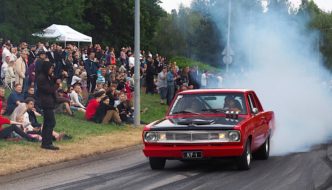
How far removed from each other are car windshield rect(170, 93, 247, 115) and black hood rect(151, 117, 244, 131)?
0.50 m

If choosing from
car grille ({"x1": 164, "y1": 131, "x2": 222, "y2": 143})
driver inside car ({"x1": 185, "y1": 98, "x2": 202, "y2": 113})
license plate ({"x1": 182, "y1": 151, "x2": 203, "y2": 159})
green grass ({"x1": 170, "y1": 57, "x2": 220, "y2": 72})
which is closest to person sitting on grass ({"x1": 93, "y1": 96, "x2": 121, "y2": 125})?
driver inside car ({"x1": 185, "y1": 98, "x2": 202, "y2": 113})

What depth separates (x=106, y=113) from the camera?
2256 cm

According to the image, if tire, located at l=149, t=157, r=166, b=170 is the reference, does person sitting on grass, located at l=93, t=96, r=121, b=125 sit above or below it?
above

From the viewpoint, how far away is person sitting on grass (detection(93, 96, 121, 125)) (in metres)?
22.3

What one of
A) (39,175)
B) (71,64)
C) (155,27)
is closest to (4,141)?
(39,175)

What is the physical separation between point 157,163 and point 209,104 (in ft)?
5.76

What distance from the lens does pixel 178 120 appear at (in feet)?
44.9

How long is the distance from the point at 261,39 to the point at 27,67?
12.1 meters

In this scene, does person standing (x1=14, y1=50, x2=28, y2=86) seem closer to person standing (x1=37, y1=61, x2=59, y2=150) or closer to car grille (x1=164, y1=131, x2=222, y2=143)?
person standing (x1=37, y1=61, x2=59, y2=150)

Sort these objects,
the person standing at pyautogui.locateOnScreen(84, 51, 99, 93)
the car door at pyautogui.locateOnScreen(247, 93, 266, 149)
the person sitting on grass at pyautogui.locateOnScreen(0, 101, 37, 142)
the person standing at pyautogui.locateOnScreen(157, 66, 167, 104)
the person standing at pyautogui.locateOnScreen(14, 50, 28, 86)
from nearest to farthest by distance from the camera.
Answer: the car door at pyautogui.locateOnScreen(247, 93, 266, 149)
the person sitting on grass at pyautogui.locateOnScreen(0, 101, 37, 142)
the person standing at pyautogui.locateOnScreen(14, 50, 28, 86)
the person standing at pyautogui.locateOnScreen(84, 51, 99, 93)
the person standing at pyautogui.locateOnScreen(157, 66, 167, 104)

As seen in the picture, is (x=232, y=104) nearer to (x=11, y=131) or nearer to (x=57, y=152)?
(x=57, y=152)

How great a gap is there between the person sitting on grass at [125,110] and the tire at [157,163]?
33.0 feet

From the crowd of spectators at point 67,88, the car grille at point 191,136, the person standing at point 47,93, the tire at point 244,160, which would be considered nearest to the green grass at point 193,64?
the crowd of spectators at point 67,88

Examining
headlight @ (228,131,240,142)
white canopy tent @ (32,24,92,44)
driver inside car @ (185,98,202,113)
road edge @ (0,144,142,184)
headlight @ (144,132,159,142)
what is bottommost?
road edge @ (0,144,142,184)
